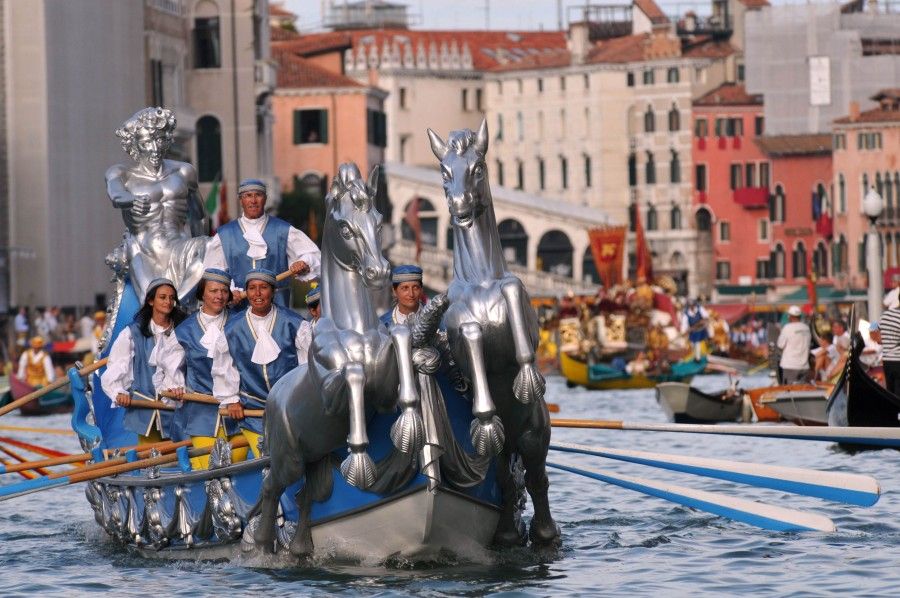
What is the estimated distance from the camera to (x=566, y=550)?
1415 centimetres

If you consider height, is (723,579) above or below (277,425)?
below

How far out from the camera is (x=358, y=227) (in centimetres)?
1200

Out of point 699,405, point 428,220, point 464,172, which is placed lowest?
point 699,405

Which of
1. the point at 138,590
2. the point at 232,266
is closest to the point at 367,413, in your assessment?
the point at 138,590

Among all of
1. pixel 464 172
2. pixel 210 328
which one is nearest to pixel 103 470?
pixel 210 328

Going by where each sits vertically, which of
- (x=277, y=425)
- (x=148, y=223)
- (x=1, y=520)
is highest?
(x=148, y=223)

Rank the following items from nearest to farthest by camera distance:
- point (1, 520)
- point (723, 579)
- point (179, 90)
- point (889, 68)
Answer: point (723, 579) < point (1, 520) < point (179, 90) < point (889, 68)

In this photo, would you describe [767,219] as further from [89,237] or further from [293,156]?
[89,237]

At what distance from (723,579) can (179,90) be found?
144 ft

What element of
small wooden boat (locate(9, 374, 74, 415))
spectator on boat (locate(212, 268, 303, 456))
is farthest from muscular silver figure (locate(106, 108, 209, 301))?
small wooden boat (locate(9, 374, 74, 415))

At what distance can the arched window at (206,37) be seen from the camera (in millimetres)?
57938

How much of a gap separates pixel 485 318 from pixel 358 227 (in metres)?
0.74

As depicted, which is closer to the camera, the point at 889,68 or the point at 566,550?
the point at 566,550

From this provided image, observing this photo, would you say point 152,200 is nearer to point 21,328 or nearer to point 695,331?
point 21,328
